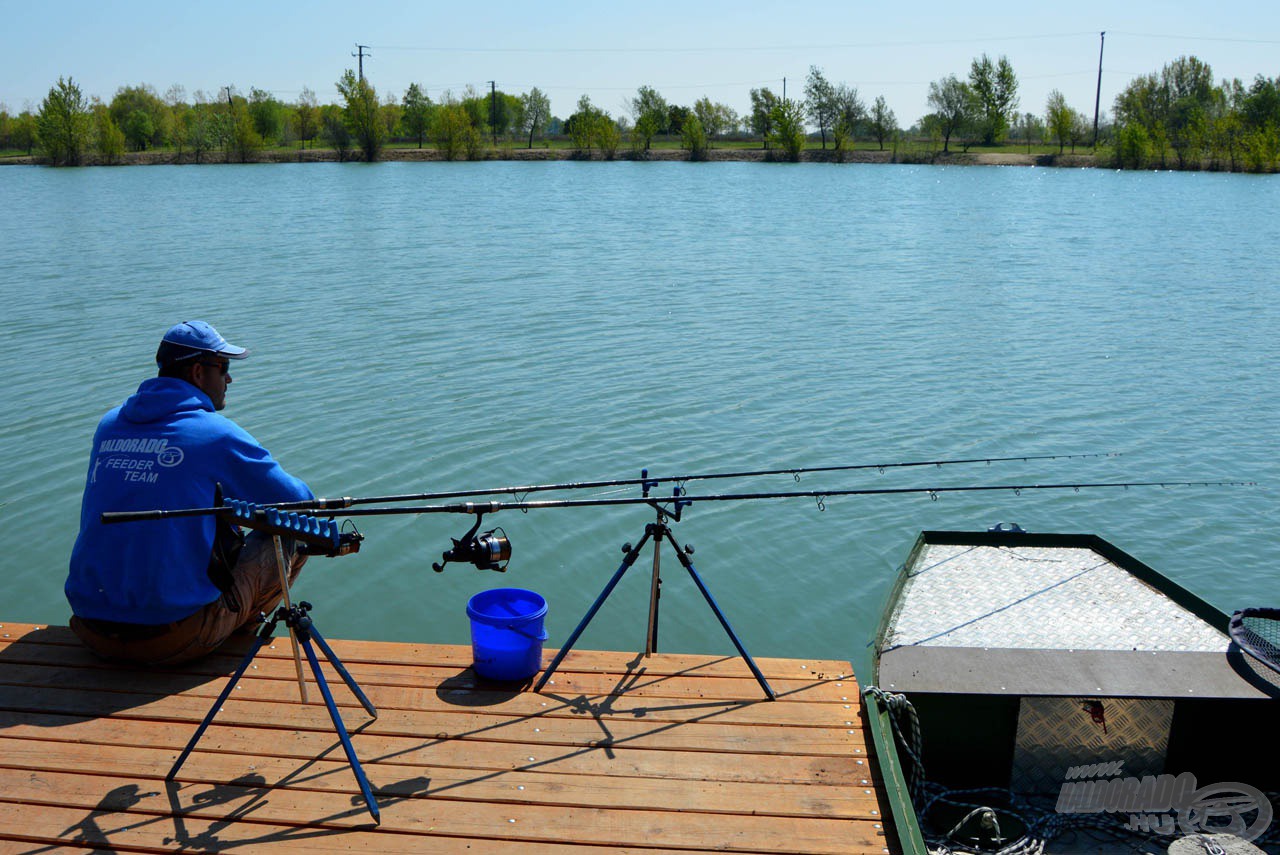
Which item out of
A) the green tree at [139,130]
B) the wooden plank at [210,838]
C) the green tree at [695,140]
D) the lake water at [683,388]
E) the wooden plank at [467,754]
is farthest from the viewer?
the green tree at [139,130]

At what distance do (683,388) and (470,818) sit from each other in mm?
9530

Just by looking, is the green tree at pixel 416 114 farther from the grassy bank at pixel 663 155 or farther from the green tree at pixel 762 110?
the green tree at pixel 762 110

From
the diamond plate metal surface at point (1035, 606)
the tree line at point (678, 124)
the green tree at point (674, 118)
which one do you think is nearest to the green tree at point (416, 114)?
the tree line at point (678, 124)

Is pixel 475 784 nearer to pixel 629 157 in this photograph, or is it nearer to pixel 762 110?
pixel 629 157

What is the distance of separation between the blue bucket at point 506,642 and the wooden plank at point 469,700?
0.11m

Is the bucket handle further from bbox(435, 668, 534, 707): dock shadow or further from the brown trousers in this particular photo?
the brown trousers

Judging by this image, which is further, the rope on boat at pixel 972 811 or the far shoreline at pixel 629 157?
the far shoreline at pixel 629 157

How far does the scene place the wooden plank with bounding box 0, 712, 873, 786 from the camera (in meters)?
4.06

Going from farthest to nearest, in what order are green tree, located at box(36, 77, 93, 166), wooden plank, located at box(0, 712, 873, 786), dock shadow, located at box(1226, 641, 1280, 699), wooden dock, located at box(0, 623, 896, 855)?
green tree, located at box(36, 77, 93, 166) → dock shadow, located at box(1226, 641, 1280, 699) → wooden plank, located at box(0, 712, 873, 786) → wooden dock, located at box(0, 623, 896, 855)

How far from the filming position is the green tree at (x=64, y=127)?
77.3m

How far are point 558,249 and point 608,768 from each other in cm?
2270

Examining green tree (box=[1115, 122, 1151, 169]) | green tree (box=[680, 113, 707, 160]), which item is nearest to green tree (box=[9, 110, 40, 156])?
green tree (box=[680, 113, 707, 160])

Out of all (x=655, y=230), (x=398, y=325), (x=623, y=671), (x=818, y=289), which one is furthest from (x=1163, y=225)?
(x=623, y=671)

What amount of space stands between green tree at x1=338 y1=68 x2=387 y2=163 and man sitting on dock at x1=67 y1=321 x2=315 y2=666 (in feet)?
287
